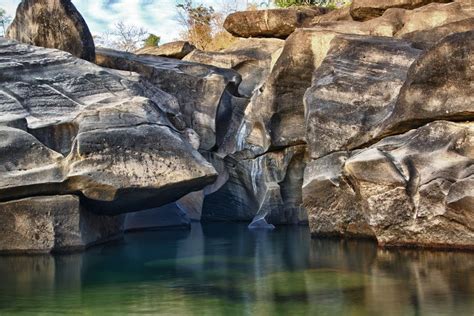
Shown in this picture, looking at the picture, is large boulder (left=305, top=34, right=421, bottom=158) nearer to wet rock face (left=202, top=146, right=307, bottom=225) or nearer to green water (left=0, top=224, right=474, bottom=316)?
green water (left=0, top=224, right=474, bottom=316)

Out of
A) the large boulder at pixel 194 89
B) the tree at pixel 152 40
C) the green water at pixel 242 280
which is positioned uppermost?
the tree at pixel 152 40

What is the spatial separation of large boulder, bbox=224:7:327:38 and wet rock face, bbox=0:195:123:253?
10.9 meters

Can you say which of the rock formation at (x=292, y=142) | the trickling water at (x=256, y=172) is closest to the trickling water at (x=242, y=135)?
the rock formation at (x=292, y=142)

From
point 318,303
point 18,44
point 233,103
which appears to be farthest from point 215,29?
point 318,303

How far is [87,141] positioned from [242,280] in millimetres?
3873

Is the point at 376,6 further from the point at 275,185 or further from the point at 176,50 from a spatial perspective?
the point at 176,50

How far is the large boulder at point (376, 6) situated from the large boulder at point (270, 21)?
209cm

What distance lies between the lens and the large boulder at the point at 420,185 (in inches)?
431

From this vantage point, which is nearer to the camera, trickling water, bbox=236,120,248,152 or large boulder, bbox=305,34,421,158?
large boulder, bbox=305,34,421,158

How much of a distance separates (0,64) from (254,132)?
18.2 ft

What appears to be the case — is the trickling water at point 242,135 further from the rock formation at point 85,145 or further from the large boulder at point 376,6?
the large boulder at point 376,6

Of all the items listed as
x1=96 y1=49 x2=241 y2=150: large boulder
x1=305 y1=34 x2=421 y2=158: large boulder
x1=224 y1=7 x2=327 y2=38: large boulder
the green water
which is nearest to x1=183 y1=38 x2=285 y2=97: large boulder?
x1=224 y1=7 x2=327 y2=38: large boulder

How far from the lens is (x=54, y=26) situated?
1552cm

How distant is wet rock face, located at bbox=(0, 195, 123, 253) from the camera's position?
1201 centimetres
